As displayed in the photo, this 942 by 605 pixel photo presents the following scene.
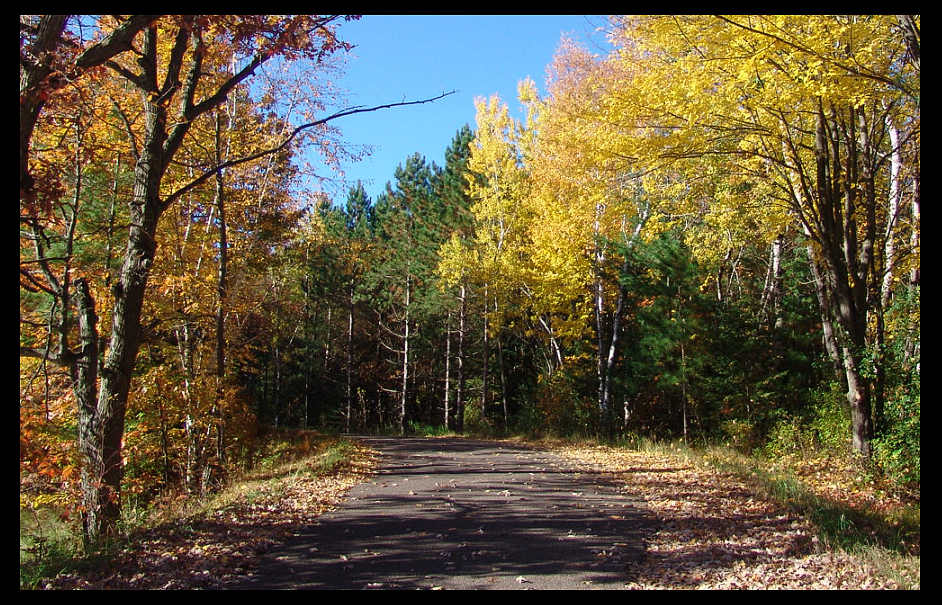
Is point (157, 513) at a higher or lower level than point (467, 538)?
lower

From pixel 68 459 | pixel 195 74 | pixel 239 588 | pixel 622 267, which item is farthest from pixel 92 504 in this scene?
pixel 622 267

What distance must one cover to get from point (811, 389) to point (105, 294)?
16.1 meters

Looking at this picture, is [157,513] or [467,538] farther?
[157,513]

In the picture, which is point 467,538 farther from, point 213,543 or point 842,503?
point 842,503

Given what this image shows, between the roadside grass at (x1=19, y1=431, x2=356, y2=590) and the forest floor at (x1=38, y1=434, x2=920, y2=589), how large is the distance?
0.26ft

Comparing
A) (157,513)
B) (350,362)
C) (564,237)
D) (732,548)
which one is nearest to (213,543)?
(157,513)

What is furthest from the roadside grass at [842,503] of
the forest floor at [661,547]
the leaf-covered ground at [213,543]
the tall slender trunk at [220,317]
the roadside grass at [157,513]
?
the tall slender trunk at [220,317]

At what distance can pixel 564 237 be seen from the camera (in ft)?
60.5

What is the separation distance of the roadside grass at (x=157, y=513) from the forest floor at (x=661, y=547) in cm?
8

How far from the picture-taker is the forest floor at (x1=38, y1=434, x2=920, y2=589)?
4973 mm

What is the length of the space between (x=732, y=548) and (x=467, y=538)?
101 inches

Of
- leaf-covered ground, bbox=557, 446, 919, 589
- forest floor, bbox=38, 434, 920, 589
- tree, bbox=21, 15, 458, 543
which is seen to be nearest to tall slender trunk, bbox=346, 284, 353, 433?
forest floor, bbox=38, 434, 920, 589

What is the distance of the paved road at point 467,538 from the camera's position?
16.7 ft

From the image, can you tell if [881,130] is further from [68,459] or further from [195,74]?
[68,459]
